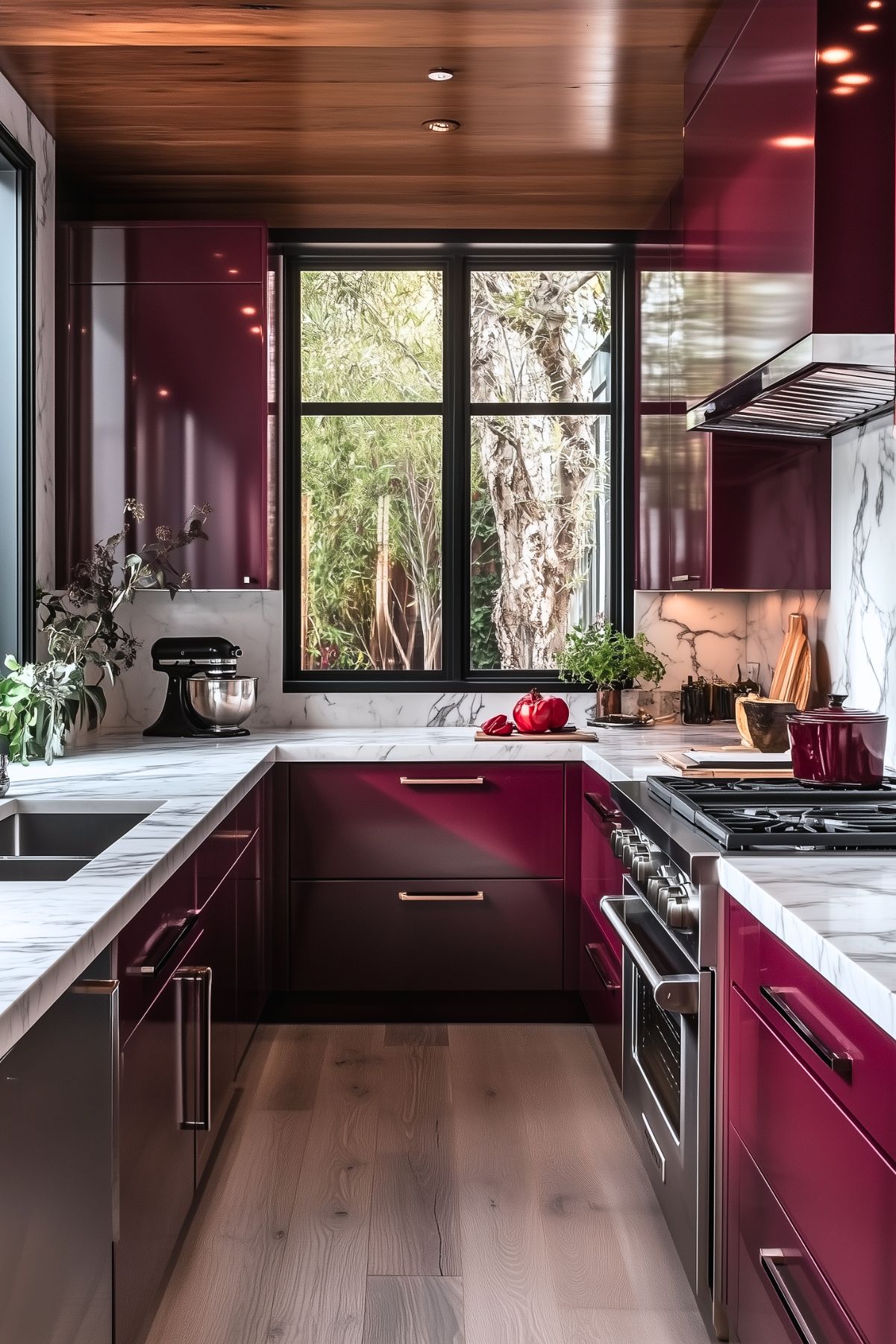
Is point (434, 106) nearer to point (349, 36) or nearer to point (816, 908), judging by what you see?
point (349, 36)

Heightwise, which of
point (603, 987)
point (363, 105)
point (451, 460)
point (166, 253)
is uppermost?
point (363, 105)

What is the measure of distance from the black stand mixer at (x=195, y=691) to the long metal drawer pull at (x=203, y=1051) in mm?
1390

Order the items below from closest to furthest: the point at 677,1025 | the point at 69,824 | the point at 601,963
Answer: the point at 677,1025
the point at 69,824
the point at 601,963

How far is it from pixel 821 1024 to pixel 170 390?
9.56 feet

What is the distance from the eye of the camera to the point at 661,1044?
86.7 inches

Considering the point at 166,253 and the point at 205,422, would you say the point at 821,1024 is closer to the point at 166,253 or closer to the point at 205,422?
the point at 205,422

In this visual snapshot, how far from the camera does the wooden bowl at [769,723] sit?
117 inches

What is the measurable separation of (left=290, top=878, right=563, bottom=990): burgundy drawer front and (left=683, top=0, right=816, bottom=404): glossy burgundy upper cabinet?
155 cm

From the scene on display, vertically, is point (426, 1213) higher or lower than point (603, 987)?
lower

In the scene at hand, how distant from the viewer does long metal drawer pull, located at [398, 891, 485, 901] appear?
347 cm

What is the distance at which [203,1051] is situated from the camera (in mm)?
2285

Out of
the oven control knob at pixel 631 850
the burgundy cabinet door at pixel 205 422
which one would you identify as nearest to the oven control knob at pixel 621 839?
the oven control knob at pixel 631 850

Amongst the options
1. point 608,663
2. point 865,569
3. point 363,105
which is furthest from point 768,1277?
point 363,105

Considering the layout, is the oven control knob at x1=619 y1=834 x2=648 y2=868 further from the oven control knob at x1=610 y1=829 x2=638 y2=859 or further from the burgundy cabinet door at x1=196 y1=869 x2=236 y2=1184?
the burgundy cabinet door at x1=196 y1=869 x2=236 y2=1184
